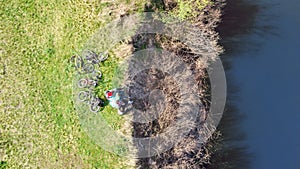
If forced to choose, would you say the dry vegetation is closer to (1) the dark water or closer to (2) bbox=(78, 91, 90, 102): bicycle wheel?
(2) bbox=(78, 91, 90, 102): bicycle wheel

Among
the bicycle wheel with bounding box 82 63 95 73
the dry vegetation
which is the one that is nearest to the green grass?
the dry vegetation

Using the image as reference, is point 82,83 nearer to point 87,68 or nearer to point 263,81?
point 87,68

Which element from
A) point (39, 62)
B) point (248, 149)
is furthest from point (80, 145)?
point (248, 149)

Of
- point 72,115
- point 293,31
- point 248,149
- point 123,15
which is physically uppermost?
point 123,15

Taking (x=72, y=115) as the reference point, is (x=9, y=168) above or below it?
below

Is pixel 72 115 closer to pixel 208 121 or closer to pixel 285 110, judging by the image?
pixel 208 121

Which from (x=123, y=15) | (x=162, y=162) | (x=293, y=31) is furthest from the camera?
(x=293, y=31)
